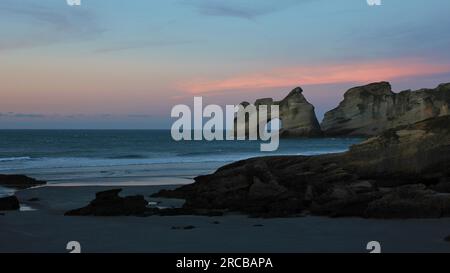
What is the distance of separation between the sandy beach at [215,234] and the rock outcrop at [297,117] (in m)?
123

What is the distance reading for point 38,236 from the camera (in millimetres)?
13562

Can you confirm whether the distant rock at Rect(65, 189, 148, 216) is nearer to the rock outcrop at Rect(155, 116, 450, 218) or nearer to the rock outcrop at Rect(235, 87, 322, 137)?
the rock outcrop at Rect(155, 116, 450, 218)

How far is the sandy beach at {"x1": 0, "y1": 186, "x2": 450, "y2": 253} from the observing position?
11.8 m

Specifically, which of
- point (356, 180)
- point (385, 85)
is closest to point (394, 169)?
point (356, 180)

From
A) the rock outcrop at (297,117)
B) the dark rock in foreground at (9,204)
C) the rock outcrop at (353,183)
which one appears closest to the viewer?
the rock outcrop at (353,183)

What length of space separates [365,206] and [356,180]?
14.3 ft

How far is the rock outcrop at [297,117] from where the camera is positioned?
138 meters

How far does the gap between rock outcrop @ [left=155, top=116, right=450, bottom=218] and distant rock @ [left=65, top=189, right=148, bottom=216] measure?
1.77 meters

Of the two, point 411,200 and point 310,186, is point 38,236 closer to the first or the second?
point 310,186

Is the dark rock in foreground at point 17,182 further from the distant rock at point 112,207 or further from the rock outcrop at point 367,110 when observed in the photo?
the rock outcrop at point 367,110

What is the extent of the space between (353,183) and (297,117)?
122 m

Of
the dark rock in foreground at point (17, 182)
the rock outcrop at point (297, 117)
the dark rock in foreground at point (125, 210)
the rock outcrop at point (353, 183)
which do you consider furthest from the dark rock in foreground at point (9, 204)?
the rock outcrop at point (297, 117)

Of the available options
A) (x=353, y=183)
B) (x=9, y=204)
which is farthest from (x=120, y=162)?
(x=353, y=183)

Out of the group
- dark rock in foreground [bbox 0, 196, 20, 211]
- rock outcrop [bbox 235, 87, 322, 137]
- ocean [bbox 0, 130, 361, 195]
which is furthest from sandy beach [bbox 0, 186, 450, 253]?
rock outcrop [bbox 235, 87, 322, 137]
